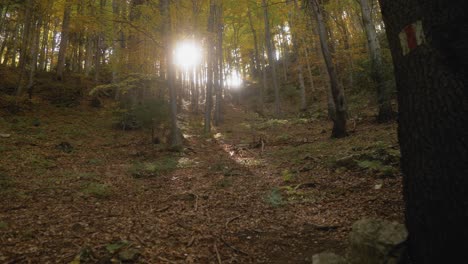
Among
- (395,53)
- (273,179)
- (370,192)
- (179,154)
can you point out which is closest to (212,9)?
(179,154)

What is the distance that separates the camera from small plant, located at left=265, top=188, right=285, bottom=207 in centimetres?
597

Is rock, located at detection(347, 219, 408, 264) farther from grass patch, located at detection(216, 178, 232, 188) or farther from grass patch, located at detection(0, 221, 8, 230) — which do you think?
grass patch, located at detection(0, 221, 8, 230)

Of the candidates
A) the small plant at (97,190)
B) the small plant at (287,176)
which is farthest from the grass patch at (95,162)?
the small plant at (287,176)

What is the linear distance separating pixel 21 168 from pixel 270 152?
769cm

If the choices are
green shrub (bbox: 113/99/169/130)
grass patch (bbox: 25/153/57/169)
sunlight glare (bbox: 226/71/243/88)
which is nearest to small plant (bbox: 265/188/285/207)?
grass patch (bbox: 25/153/57/169)

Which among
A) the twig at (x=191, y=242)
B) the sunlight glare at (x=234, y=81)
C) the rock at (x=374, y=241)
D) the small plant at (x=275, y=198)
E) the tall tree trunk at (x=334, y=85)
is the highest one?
the sunlight glare at (x=234, y=81)

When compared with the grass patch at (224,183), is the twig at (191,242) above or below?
below

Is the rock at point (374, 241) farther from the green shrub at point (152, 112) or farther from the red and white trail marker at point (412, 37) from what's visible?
the green shrub at point (152, 112)

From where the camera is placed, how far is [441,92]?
8.64 feet

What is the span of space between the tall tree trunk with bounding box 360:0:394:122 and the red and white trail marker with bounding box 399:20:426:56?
358 inches

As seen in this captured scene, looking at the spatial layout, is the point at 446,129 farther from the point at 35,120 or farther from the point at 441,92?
the point at 35,120

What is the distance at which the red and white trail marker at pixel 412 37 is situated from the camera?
2777 millimetres

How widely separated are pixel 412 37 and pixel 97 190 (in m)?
6.53

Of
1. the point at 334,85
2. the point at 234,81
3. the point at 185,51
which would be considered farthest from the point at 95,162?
the point at 234,81
